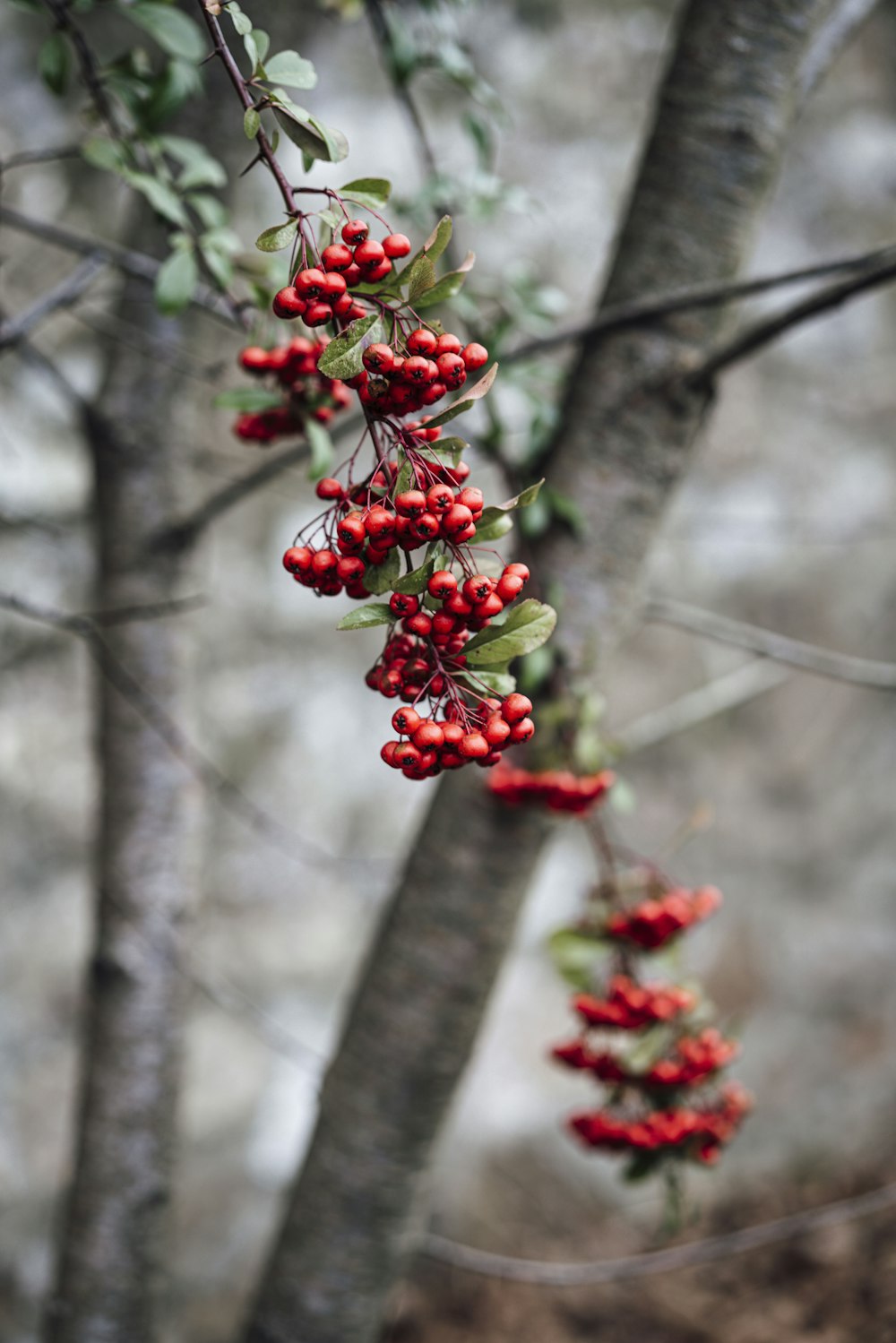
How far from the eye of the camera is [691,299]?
0.95 meters

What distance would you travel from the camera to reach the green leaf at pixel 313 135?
55 centimetres

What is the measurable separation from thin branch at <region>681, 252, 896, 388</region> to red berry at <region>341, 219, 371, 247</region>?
482mm

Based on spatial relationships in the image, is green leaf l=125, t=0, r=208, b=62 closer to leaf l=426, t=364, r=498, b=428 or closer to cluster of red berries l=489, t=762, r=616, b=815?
leaf l=426, t=364, r=498, b=428

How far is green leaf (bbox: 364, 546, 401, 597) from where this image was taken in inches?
21.8

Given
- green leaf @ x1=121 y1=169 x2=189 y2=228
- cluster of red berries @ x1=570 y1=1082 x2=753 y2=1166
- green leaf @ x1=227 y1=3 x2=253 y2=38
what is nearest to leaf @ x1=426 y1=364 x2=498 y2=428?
green leaf @ x1=227 y1=3 x2=253 y2=38

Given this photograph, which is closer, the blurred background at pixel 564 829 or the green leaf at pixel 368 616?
the green leaf at pixel 368 616

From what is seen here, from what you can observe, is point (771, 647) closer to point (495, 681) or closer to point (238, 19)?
point (495, 681)

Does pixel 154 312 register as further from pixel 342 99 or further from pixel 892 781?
pixel 892 781

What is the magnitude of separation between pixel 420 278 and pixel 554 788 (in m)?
0.60

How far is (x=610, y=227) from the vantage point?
2402mm

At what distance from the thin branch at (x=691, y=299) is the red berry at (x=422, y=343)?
0.48 metres

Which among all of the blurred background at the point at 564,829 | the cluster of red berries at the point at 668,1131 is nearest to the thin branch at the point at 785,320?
the cluster of red berries at the point at 668,1131

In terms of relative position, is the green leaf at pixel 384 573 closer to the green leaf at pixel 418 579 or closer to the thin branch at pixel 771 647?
the green leaf at pixel 418 579

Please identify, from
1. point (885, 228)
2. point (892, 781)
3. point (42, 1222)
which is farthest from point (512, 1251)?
point (885, 228)
